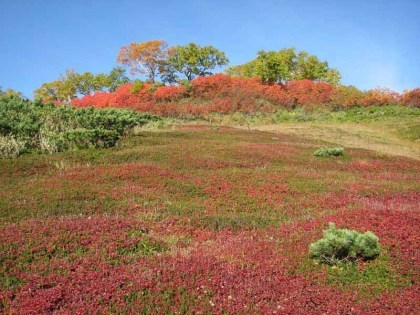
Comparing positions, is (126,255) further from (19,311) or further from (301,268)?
(301,268)

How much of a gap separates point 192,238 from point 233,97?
60.7m

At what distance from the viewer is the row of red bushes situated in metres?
65.4

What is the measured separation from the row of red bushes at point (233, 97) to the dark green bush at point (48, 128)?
37.6 metres

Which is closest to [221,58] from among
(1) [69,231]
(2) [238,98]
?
(2) [238,98]

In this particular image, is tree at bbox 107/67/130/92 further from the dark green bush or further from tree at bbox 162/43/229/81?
the dark green bush

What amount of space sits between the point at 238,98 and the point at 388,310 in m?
63.5

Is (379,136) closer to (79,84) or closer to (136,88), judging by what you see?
(136,88)

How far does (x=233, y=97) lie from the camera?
68250mm

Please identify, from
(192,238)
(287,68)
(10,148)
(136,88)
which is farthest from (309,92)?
(192,238)

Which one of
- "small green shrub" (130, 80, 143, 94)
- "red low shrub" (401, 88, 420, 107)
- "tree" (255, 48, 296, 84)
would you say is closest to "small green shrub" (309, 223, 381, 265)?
"small green shrub" (130, 80, 143, 94)

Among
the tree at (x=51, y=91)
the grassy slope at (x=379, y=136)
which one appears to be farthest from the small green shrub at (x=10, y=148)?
the tree at (x=51, y=91)

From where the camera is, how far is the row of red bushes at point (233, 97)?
214ft

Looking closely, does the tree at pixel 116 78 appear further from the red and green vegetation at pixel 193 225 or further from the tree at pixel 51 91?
the red and green vegetation at pixel 193 225

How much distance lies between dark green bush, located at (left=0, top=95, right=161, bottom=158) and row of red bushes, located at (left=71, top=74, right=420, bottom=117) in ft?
123
